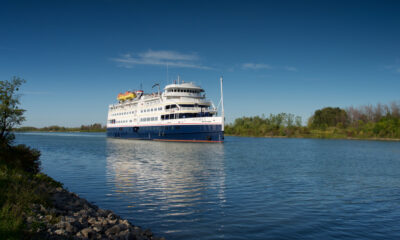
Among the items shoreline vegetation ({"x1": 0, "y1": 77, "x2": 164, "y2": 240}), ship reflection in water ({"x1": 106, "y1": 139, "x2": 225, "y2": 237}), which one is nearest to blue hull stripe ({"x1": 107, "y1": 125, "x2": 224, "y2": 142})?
ship reflection in water ({"x1": 106, "y1": 139, "x2": 225, "y2": 237})

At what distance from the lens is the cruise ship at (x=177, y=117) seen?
54.1m

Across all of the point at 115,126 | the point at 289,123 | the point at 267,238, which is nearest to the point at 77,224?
the point at 267,238

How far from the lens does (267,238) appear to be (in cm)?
862

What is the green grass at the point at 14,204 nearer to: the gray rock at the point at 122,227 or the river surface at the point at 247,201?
the gray rock at the point at 122,227

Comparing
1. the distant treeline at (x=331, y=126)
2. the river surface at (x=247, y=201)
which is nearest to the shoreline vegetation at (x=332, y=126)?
the distant treeline at (x=331, y=126)

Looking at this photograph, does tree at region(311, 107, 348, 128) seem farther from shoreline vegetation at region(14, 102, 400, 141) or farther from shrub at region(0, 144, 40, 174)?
shrub at region(0, 144, 40, 174)

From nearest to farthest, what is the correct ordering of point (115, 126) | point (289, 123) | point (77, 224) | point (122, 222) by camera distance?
point (77, 224)
point (122, 222)
point (115, 126)
point (289, 123)

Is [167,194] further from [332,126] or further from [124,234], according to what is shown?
[332,126]

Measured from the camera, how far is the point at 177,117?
57.9 meters

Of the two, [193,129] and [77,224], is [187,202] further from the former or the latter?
[193,129]

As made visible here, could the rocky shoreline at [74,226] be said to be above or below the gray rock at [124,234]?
above

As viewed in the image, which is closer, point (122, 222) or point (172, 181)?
→ point (122, 222)

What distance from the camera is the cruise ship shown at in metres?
54.1

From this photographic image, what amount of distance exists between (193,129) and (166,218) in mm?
44358
